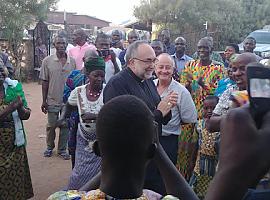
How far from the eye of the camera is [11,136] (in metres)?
4.04

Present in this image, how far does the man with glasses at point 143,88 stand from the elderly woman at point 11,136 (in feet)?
3.25

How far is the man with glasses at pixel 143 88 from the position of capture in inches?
135

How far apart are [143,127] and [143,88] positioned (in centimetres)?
208

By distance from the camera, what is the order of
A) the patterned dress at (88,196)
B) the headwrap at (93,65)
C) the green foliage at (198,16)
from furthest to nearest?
the green foliage at (198,16), the headwrap at (93,65), the patterned dress at (88,196)

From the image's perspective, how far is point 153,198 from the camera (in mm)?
1562

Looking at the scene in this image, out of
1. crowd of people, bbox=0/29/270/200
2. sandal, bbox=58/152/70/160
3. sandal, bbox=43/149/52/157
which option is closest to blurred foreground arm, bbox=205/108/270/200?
crowd of people, bbox=0/29/270/200

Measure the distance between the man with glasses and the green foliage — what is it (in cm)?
1939

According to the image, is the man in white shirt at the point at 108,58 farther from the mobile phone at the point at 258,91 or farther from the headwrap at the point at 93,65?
the mobile phone at the point at 258,91

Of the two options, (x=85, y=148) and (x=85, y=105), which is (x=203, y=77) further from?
(x=85, y=148)

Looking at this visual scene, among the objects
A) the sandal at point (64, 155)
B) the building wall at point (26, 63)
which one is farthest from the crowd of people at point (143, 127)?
the building wall at point (26, 63)

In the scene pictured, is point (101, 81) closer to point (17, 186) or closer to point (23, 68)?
point (17, 186)

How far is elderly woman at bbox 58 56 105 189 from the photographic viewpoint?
388 centimetres

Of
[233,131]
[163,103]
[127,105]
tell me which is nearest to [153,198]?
[127,105]

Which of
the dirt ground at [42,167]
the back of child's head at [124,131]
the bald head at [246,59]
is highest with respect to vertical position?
the bald head at [246,59]
